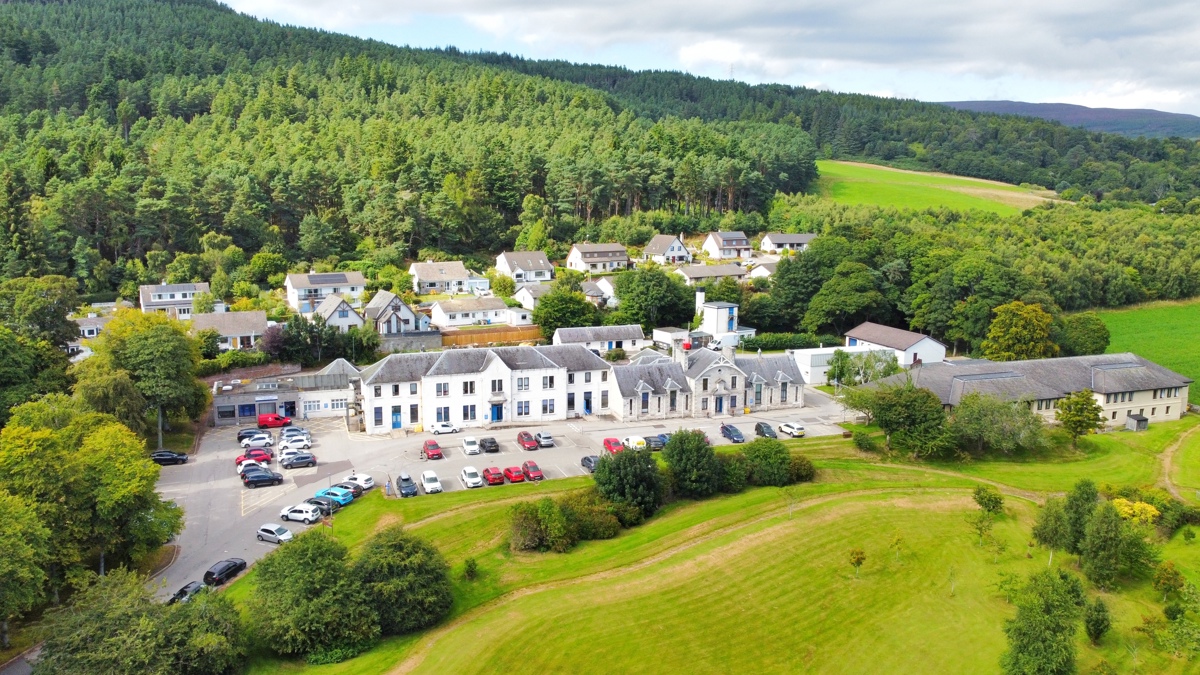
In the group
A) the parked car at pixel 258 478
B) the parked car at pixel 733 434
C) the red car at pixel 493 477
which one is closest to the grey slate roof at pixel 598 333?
the parked car at pixel 733 434

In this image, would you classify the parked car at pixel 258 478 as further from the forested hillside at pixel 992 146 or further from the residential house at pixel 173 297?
the forested hillside at pixel 992 146

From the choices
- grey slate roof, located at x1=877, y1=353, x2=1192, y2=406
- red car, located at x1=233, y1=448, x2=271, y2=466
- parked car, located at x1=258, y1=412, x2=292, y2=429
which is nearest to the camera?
red car, located at x1=233, y1=448, x2=271, y2=466

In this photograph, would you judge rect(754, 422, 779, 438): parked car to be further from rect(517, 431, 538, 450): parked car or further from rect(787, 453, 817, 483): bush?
rect(517, 431, 538, 450): parked car

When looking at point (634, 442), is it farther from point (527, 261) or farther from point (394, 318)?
point (527, 261)

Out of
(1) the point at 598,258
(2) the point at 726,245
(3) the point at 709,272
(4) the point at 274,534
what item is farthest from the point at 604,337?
(2) the point at 726,245

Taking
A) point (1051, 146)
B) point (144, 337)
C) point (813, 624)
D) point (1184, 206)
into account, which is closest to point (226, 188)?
point (144, 337)

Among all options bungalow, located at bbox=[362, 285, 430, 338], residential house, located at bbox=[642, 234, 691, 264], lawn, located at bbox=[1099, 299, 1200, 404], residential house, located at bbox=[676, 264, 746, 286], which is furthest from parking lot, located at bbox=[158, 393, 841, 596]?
residential house, located at bbox=[642, 234, 691, 264]

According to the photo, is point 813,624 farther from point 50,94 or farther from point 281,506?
point 50,94
